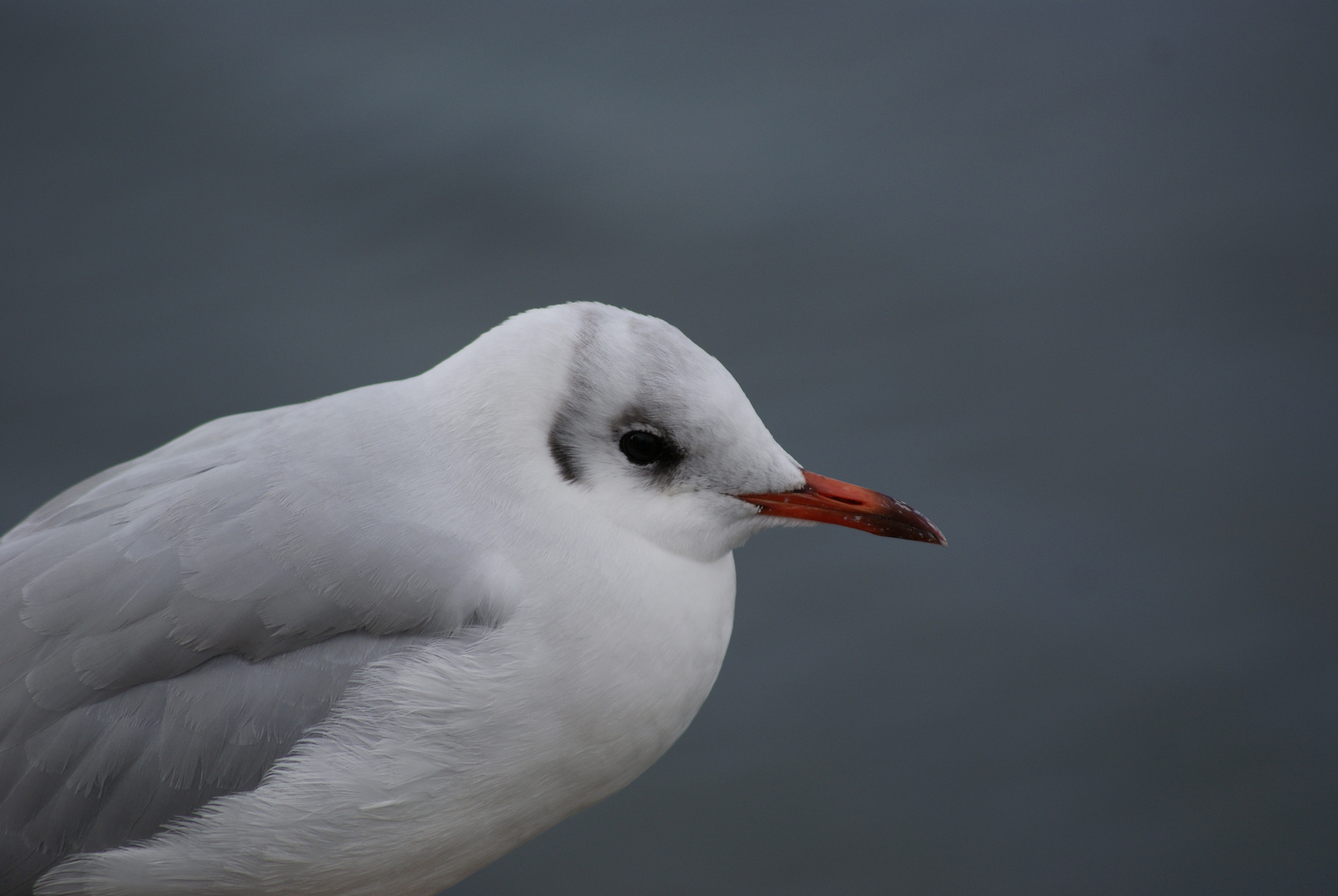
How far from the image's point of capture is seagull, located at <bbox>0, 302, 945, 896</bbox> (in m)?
1.36

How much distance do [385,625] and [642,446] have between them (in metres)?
0.36

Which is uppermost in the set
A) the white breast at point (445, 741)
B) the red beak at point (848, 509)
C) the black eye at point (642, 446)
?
the black eye at point (642, 446)

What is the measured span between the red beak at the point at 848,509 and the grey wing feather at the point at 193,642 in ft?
1.16

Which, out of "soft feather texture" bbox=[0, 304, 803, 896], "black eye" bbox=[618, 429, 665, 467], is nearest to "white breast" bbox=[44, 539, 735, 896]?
"soft feather texture" bbox=[0, 304, 803, 896]

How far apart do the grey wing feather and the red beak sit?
0.35 meters

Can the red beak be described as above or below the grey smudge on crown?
below

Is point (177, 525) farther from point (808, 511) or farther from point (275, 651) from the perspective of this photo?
point (808, 511)

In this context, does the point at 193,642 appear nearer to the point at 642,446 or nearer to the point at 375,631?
the point at 375,631

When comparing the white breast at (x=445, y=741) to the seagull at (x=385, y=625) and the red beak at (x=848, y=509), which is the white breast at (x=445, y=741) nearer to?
the seagull at (x=385, y=625)

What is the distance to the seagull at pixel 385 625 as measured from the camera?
1.36m

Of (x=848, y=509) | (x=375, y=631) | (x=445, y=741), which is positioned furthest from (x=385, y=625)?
(x=848, y=509)

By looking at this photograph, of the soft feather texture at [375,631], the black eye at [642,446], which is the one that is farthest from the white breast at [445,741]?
the black eye at [642,446]

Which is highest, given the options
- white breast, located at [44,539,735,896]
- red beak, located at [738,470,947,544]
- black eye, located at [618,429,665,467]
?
black eye, located at [618,429,665,467]

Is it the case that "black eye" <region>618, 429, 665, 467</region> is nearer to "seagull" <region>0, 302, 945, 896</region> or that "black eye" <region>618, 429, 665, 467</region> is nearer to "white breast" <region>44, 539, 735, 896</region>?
"seagull" <region>0, 302, 945, 896</region>
